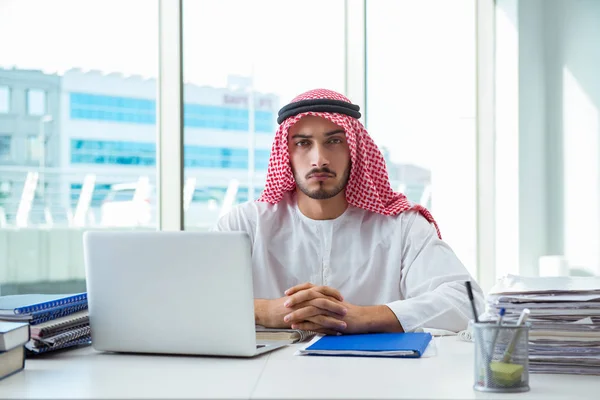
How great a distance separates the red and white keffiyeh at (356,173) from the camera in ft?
8.51

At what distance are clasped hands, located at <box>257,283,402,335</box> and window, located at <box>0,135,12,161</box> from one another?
2.81m

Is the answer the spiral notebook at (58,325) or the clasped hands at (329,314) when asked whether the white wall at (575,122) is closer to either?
the clasped hands at (329,314)

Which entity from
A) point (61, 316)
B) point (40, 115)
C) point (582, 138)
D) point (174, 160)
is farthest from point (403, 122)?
point (61, 316)

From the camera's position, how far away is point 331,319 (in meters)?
1.90

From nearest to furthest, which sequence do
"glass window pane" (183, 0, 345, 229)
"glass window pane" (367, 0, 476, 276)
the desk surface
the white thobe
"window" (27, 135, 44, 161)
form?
the desk surface < the white thobe < "window" (27, 135, 44, 161) < "glass window pane" (183, 0, 345, 229) < "glass window pane" (367, 0, 476, 276)

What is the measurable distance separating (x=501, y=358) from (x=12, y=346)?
3.23 ft

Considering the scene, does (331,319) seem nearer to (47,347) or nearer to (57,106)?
(47,347)

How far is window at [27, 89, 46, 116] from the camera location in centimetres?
444

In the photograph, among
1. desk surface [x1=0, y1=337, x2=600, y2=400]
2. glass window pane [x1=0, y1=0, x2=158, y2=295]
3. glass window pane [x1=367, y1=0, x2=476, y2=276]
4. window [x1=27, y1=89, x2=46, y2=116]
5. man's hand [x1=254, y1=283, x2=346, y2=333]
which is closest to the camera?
desk surface [x1=0, y1=337, x2=600, y2=400]

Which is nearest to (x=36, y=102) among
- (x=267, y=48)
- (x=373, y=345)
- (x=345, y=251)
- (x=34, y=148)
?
(x=34, y=148)

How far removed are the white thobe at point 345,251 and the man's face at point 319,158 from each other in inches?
5.4

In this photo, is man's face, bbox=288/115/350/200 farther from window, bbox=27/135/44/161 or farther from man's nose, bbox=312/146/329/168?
window, bbox=27/135/44/161

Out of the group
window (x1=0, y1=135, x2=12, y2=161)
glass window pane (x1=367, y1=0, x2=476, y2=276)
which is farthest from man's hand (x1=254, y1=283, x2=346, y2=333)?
glass window pane (x1=367, y1=0, x2=476, y2=276)

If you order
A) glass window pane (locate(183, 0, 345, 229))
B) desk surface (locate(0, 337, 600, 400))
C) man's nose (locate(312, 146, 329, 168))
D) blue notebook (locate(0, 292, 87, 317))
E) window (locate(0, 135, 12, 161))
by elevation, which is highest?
glass window pane (locate(183, 0, 345, 229))
